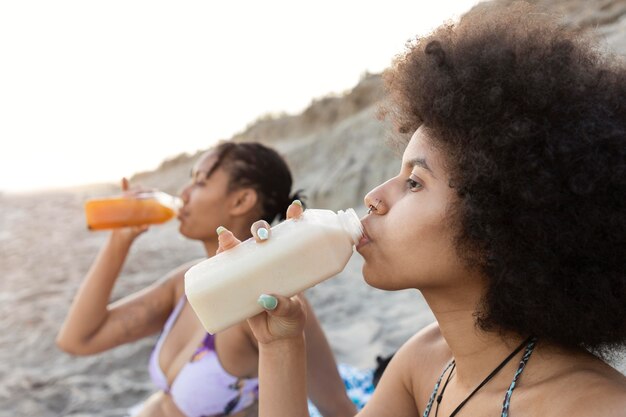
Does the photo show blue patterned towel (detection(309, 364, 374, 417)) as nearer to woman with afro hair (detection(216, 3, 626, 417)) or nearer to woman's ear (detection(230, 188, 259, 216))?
woman's ear (detection(230, 188, 259, 216))

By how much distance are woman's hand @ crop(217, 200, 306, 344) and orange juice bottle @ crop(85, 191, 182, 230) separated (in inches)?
53.8

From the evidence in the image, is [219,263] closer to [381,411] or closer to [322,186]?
[381,411]

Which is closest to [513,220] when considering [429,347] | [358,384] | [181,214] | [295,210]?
[295,210]

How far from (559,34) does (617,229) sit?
1.60ft

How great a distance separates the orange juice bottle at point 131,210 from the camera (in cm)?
284

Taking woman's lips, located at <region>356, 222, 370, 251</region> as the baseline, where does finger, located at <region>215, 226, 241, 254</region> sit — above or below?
above

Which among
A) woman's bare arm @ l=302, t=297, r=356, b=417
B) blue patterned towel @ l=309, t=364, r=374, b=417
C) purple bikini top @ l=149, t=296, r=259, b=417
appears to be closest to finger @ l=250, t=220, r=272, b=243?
woman's bare arm @ l=302, t=297, r=356, b=417

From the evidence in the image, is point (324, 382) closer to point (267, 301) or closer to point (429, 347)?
point (429, 347)

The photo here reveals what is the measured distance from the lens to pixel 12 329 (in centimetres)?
526

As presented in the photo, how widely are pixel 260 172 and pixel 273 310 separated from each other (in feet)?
4.87

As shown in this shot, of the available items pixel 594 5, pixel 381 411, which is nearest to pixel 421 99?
pixel 381 411

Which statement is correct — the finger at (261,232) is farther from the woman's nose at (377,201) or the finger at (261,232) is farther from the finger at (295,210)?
the woman's nose at (377,201)

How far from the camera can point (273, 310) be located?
149 centimetres

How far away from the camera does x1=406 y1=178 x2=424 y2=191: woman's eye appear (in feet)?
4.73
